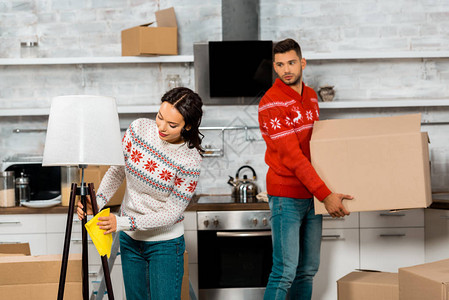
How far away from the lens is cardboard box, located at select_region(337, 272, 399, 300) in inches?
95.3

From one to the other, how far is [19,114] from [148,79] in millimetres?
888

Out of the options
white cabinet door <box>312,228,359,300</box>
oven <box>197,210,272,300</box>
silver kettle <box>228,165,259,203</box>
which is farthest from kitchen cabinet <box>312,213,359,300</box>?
silver kettle <box>228,165,259,203</box>

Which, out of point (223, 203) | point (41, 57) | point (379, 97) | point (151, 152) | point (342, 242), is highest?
point (41, 57)

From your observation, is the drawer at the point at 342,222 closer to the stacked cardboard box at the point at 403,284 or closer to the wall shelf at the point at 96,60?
the stacked cardboard box at the point at 403,284

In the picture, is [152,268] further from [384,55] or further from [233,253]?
[384,55]

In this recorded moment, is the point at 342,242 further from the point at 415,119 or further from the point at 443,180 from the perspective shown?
the point at 415,119

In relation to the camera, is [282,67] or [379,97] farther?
[379,97]

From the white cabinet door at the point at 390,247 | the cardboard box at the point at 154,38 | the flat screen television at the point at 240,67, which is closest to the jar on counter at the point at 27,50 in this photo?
the cardboard box at the point at 154,38

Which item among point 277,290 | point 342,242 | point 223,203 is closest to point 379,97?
point 342,242

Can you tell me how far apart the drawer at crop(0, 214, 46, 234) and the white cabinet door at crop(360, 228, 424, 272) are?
1947 millimetres

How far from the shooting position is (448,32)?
3779 mm

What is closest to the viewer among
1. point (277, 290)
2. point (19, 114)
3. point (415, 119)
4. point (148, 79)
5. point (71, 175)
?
point (415, 119)

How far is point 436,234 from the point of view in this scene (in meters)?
3.24

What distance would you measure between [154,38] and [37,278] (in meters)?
2.00
